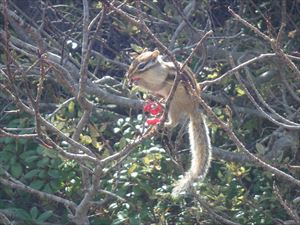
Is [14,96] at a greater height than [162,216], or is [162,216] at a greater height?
[14,96]

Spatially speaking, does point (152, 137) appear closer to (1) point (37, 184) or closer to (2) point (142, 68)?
(2) point (142, 68)

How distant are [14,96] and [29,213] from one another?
1.93 meters

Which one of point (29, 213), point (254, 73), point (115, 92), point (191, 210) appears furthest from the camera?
point (254, 73)

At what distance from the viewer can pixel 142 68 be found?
434cm

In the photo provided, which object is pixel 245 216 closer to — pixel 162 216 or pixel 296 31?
pixel 162 216

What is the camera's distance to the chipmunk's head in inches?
170

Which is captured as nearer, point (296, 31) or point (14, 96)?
point (14, 96)

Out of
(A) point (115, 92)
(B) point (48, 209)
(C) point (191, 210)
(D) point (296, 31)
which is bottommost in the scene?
(B) point (48, 209)

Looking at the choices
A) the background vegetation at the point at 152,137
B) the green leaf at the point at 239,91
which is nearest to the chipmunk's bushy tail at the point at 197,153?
the background vegetation at the point at 152,137

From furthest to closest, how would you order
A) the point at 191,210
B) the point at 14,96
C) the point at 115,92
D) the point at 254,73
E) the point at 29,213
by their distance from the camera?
the point at 254,73
the point at 115,92
the point at 29,213
the point at 191,210
the point at 14,96

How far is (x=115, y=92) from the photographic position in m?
5.32

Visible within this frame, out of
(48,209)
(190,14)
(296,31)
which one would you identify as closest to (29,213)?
(48,209)

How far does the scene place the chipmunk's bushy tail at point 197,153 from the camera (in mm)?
4136

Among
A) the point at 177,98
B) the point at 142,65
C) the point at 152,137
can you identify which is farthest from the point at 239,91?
the point at 152,137
